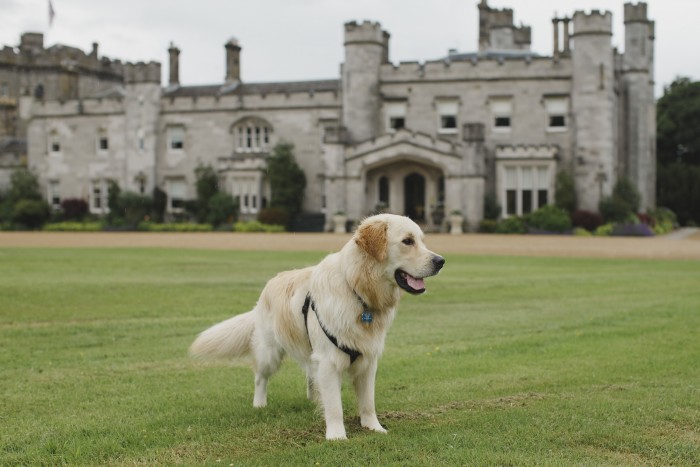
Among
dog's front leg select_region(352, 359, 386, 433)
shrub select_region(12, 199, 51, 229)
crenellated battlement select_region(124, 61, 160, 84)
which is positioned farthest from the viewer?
crenellated battlement select_region(124, 61, 160, 84)

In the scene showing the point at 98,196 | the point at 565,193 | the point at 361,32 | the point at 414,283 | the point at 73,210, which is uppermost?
the point at 361,32

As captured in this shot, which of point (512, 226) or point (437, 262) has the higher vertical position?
point (437, 262)

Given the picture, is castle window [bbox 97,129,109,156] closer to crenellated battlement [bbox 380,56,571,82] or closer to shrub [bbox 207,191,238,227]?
shrub [bbox 207,191,238,227]

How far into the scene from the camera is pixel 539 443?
20.7ft

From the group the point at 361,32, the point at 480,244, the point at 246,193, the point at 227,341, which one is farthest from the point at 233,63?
the point at 227,341

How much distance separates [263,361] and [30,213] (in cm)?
4451

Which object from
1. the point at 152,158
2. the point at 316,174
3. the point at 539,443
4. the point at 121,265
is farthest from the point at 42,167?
the point at 539,443

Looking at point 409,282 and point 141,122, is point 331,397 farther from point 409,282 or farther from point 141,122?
point 141,122

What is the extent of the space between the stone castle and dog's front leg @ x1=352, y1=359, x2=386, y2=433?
122 feet

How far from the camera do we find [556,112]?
46719mm

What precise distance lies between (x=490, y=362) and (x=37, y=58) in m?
74.5

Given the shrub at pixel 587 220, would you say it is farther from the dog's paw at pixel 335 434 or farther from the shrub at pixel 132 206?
the dog's paw at pixel 335 434

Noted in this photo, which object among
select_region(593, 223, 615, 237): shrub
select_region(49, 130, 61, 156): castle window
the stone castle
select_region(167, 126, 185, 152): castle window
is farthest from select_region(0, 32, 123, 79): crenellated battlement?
select_region(593, 223, 615, 237): shrub

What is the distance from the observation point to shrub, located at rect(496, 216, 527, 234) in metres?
42.1
